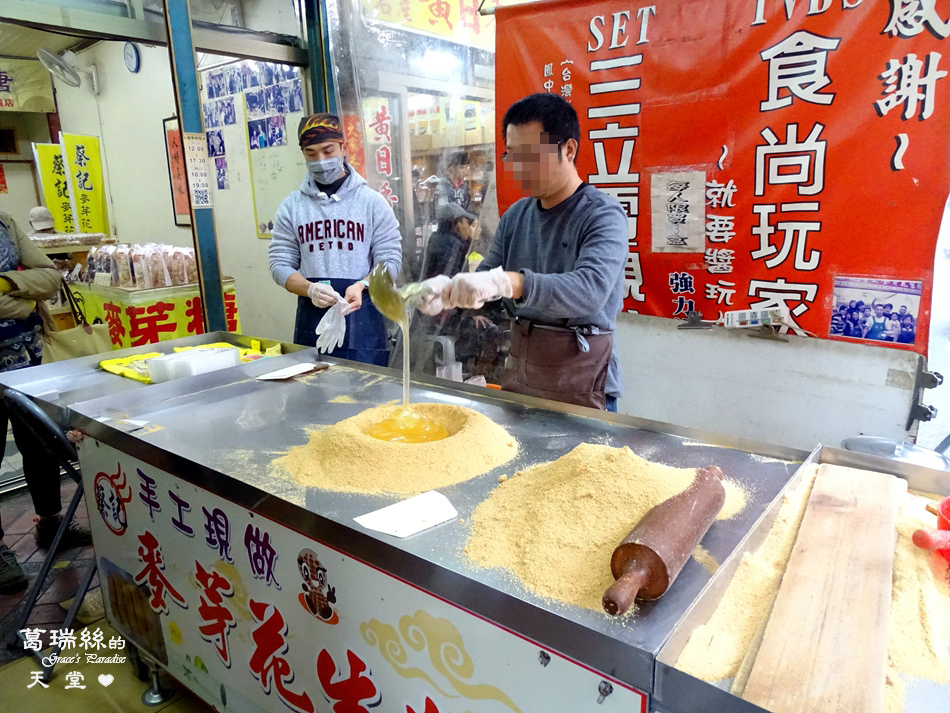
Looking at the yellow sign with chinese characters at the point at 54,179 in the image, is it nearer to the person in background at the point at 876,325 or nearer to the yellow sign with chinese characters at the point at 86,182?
the yellow sign with chinese characters at the point at 86,182

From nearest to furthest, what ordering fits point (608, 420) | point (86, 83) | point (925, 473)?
1. point (925, 473)
2. point (608, 420)
3. point (86, 83)

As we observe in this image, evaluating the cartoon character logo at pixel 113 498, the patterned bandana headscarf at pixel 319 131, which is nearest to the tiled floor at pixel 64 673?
the cartoon character logo at pixel 113 498

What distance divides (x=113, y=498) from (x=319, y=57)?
317 centimetres

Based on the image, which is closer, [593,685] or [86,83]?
[593,685]

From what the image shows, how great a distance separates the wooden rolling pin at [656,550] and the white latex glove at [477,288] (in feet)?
2.87

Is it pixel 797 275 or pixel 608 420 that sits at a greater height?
pixel 797 275

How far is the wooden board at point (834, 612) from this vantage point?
0.75m

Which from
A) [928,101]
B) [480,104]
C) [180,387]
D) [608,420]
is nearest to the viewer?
[608,420]

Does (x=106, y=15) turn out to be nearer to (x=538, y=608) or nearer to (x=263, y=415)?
(x=263, y=415)

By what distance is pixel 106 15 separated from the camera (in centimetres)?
315

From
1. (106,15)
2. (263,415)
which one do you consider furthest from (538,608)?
(106,15)

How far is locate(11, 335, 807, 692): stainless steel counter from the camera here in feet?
2.95

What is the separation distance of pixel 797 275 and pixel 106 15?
11.6ft

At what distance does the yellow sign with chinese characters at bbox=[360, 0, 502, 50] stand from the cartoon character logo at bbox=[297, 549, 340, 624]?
305cm
